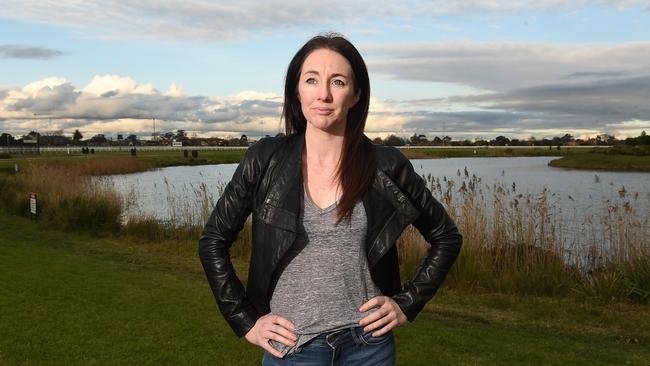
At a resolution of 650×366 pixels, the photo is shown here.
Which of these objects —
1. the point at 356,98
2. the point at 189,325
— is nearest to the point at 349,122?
the point at 356,98

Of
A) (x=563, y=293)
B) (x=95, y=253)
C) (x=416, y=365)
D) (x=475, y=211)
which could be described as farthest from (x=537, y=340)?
(x=95, y=253)

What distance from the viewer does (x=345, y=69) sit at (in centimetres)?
204

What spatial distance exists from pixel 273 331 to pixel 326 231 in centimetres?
37

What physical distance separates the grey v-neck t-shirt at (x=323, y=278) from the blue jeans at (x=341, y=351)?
0.9 inches

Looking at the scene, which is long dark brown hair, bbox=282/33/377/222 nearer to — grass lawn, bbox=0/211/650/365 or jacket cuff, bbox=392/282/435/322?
jacket cuff, bbox=392/282/435/322

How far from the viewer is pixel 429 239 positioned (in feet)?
7.13

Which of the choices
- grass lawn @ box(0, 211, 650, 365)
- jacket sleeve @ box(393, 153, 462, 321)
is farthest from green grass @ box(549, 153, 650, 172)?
jacket sleeve @ box(393, 153, 462, 321)

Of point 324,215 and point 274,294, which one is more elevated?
point 324,215

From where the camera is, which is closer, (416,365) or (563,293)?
(416,365)

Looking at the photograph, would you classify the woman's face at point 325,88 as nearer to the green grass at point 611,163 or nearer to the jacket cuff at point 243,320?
the jacket cuff at point 243,320

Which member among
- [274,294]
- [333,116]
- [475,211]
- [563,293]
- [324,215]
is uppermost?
[333,116]

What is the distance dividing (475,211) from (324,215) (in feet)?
29.7

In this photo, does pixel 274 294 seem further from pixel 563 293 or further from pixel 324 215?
pixel 563 293

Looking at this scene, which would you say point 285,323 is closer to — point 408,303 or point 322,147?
point 408,303
